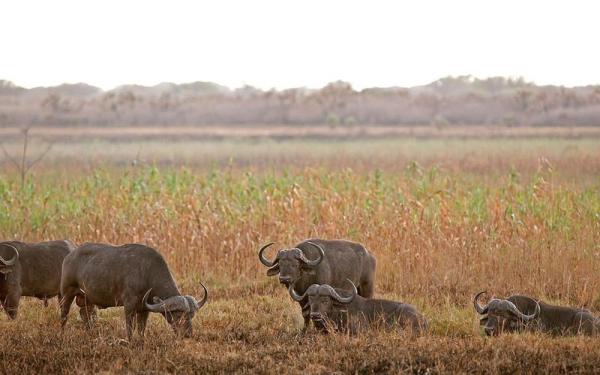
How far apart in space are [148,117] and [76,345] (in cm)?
4914

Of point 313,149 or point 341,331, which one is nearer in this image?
point 341,331

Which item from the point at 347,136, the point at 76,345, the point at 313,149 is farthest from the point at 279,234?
the point at 347,136

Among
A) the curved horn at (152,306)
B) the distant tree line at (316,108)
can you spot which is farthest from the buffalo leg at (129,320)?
the distant tree line at (316,108)

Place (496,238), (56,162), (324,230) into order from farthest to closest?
(56,162) < (324,230) < (496,238)

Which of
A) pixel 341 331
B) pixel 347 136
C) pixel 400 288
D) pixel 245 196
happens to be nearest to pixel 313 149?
pixel 347 136

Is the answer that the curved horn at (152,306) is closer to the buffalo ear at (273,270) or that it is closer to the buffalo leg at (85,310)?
the buffalo leg at (85,310)

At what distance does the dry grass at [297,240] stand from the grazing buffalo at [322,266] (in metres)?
0.67

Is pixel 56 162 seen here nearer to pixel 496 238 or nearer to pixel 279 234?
pixel 279 234

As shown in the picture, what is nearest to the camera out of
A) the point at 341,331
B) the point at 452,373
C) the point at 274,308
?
the point at 452,373

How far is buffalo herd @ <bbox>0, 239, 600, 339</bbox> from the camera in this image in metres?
11.0

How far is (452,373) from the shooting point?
31.0ft

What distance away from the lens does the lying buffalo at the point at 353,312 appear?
11156 mm

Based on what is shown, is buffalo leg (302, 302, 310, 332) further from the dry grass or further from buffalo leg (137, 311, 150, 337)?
buffalo leg (137, 311, 150, 337)

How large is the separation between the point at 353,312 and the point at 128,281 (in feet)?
8.96
